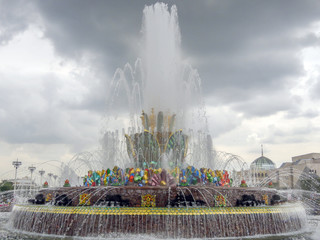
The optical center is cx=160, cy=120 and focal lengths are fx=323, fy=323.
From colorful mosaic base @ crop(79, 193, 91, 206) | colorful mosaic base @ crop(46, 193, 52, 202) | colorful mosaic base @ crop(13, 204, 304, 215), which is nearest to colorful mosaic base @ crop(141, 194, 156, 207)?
colorful mosaic base @ crop(13, 204, 304, 215)

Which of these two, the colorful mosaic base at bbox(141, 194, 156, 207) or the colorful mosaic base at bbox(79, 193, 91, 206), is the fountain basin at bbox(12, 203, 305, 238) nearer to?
the colorful mosaic base at bbox(141, 194, 156, 207)

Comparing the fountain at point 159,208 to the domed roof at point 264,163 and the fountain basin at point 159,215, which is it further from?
the domed roof at point 264,163

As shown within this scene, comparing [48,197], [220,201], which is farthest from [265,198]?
[48,197]

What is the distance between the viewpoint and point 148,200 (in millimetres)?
16344

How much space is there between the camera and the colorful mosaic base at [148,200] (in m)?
16.3

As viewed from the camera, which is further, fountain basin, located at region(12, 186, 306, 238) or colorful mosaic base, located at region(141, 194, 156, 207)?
colorful mosaic base, located at region(141, 194, 156, 207)

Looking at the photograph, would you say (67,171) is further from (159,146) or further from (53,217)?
(53,217)

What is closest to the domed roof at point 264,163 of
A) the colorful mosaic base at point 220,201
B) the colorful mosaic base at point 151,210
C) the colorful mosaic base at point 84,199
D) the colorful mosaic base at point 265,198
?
the colorful mosaic base at point 265,198

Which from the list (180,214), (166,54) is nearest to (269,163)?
(166,54)

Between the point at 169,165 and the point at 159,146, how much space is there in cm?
172

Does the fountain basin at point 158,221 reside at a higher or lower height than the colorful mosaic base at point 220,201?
lower

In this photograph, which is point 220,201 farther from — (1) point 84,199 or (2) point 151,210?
(1) point 84,199

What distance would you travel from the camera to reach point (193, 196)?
16.7 metres

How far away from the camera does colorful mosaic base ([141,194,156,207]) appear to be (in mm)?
16272
